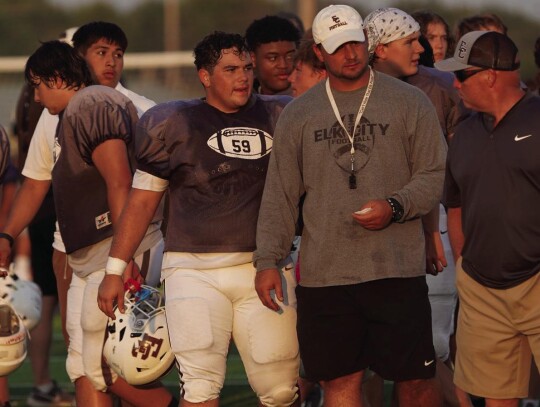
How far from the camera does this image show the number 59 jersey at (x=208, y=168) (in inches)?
274

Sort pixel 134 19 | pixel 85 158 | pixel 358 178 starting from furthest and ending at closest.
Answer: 1. pixel 134 19
2. pixel 85 158
3. pixel 358 178

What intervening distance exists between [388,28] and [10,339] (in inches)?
100

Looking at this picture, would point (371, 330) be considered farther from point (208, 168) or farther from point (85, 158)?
point (85, 158)

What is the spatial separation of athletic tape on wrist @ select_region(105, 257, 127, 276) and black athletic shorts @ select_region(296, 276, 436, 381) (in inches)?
36.0

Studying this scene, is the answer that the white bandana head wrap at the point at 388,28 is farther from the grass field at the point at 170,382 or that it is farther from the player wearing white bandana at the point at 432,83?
the grass field at the point at 170,382

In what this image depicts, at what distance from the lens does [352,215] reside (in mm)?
6480

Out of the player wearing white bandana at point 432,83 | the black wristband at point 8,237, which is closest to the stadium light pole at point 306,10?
the player wearing white bandana at point 432,83

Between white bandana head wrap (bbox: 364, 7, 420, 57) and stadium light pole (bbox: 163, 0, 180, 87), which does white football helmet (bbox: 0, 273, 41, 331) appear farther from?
stadium light pole (bbox: 163, 0, 180, 87)

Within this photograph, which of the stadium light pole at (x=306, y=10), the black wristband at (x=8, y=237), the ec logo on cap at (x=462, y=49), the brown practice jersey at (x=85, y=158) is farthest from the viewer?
the stadium light pole at (x=306, y=10)

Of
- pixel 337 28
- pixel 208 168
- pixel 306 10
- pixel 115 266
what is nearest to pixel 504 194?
pixel 337 28

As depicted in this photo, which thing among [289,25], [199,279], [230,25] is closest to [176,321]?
[199,279]

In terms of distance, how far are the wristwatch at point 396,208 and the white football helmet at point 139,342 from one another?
1.43 metres

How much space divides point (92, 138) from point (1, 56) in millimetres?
20077

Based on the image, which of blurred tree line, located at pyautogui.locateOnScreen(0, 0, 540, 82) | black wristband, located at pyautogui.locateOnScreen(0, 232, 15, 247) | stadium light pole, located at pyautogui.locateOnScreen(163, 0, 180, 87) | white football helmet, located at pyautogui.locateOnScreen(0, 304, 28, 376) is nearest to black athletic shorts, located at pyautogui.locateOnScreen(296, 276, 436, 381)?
white football helmet, located at pyautogui.locateOnScreen(0, 304, 28, 376)
